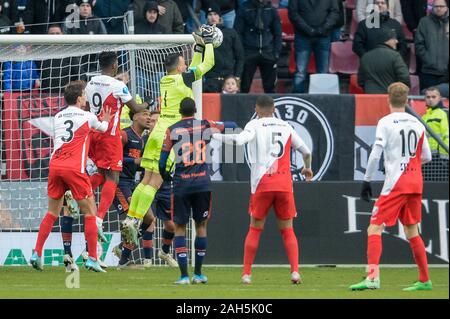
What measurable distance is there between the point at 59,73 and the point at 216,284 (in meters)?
4.80

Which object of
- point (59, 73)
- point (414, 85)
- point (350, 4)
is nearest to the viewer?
point (59, 73)

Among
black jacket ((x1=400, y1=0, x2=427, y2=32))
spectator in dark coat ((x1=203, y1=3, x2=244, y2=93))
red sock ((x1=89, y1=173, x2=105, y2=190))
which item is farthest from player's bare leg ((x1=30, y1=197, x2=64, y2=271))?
black jacket ((x1=400, y1=0, x2=427, y2=32))

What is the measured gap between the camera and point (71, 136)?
44.3 ft

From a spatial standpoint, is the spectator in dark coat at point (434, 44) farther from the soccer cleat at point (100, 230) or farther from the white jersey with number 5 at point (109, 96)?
the soccer cleat at point (100, 230)

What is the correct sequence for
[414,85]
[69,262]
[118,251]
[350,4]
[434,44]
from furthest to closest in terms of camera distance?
[350,4], [414,85], [434,44], [118,251], [69,262]

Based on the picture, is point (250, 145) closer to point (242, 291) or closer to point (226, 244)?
point (242, 291)

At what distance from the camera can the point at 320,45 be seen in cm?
1906

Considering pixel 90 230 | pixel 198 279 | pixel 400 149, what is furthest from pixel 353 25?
pixel 198 279

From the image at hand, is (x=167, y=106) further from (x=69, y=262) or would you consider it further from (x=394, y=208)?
(x=394, y=208)

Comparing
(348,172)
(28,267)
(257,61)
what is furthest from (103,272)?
(257,61)

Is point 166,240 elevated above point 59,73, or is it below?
below

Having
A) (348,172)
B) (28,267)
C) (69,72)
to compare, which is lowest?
(28,267)

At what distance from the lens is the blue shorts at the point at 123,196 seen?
1540cm

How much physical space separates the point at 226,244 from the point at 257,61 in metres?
3.74
